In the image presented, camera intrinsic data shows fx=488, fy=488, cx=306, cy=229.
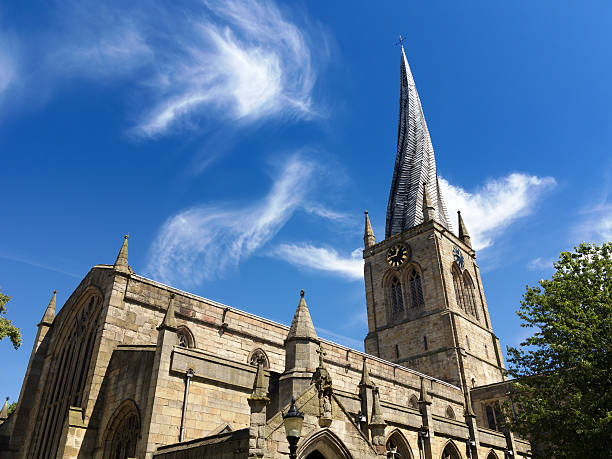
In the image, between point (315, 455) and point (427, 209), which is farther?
point (427, 209)

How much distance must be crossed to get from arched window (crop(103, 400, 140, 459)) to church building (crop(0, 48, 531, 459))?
5cm

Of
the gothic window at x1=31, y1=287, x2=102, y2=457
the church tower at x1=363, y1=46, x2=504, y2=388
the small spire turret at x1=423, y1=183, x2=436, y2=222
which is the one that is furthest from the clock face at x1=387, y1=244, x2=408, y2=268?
the gothic window at x1=31, y1=287, x2=102, y2=457

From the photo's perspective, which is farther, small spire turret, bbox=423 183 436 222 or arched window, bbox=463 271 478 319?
small spire turret, bbox=423 183 436 222

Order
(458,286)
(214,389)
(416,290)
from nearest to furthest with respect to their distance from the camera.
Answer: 1. (214,389)
2. (416,290)
3. (458,286)

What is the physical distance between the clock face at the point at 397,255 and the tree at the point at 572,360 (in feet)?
81.1

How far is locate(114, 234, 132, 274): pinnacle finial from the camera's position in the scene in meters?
21.4

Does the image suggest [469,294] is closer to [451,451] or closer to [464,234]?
[464,234]

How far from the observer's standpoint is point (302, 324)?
17484 mm

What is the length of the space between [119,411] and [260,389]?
8690mm

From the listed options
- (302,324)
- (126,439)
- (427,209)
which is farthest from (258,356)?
(427,209)

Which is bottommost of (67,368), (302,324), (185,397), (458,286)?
(185,397)

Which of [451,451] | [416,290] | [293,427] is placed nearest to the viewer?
[293,427]

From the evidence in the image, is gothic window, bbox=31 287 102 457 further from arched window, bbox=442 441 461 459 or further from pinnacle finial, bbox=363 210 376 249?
pinnacle finial, bbox=363 210 376 249

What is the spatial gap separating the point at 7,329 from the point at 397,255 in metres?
33.0
